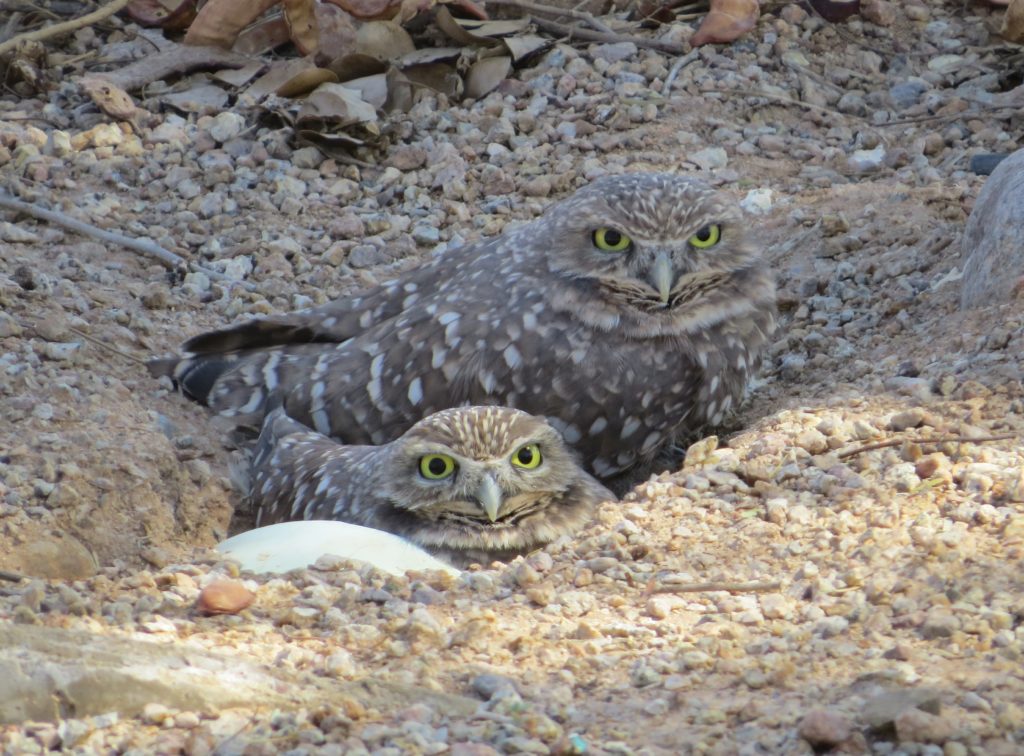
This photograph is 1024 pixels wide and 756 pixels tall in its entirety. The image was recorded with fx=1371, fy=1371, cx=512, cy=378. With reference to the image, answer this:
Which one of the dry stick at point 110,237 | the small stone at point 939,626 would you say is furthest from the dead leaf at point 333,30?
the small stone at point 939,626

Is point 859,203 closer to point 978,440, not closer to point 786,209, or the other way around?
point 786,209

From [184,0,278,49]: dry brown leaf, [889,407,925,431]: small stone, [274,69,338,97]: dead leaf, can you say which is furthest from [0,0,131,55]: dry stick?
[889,407,925,431]: small stone

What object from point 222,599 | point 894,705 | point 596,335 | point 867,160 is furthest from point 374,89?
point 894,705

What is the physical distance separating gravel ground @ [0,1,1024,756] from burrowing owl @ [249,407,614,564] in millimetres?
304

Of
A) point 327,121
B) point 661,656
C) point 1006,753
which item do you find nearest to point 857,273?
point 327,121

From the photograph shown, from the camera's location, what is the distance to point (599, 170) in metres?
6.32

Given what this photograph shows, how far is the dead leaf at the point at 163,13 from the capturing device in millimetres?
7066

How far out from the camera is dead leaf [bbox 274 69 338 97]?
657 centimetres

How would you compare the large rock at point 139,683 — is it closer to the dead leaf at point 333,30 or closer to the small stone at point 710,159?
the small stone at point 710,159

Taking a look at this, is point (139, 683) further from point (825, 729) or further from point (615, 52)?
point (615, 52)

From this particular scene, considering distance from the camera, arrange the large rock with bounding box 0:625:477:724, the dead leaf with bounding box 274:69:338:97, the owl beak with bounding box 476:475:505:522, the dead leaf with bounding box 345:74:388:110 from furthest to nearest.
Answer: the dead leaf with bounding box 345:74:388:110, the dead leaf with bounding box 274:69:338:97, the owl beak with bounding box 476:475:505:522, the large rock with bounding box 0:625:477:724

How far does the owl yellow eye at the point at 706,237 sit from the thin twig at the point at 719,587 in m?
1.77

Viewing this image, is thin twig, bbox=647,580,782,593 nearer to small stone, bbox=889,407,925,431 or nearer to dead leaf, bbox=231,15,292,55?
small stone, bbox=889,407,925,431

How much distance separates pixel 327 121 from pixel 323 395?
2.05 meters
